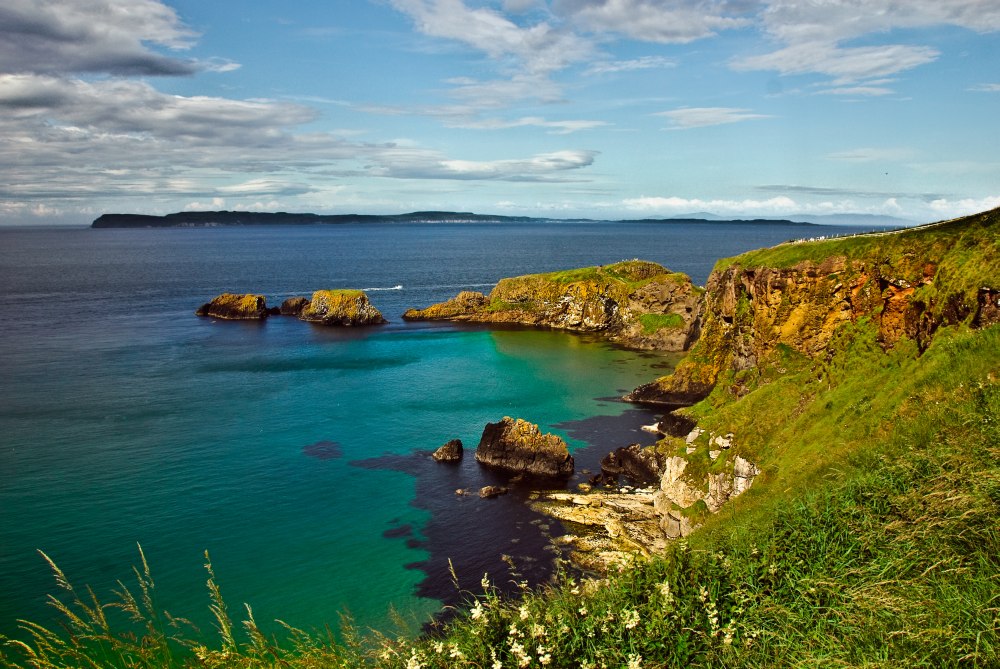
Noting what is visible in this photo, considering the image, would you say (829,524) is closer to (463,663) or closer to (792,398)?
(463,663)

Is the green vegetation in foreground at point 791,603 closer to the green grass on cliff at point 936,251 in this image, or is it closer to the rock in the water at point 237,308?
the green grass on cliff at point 936,251

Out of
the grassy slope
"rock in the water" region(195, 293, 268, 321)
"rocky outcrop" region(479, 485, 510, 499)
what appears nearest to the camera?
the grassy slope

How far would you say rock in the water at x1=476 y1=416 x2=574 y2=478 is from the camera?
48.8m

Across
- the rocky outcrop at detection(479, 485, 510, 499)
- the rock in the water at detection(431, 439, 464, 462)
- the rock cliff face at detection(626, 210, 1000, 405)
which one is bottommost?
the rocky outcrop at detection(479, 485, 510, 499)

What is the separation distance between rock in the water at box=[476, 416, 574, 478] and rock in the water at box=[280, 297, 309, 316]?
87126 millimetres

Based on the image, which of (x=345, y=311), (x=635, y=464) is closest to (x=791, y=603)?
(x=635, y=464)

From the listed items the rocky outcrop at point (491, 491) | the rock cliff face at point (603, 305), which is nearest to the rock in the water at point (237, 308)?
the rock cliff face at point (603, 305)

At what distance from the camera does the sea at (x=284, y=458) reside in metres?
35.7

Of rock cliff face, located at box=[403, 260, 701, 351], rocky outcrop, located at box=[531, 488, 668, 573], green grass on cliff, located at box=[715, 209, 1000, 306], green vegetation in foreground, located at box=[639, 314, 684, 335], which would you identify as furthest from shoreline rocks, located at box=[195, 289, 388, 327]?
rocky outcrop, located at box=[531, 488, 668, 573]

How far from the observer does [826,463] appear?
23.1m

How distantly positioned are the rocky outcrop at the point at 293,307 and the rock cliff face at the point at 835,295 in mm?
82095

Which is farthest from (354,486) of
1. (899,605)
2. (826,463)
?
(899,605)

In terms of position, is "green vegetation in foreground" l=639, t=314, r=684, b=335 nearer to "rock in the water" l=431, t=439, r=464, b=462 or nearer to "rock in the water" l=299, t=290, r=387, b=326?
"rock in the water" l=299, t=290, r=387, b=326

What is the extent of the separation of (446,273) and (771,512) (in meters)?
182
